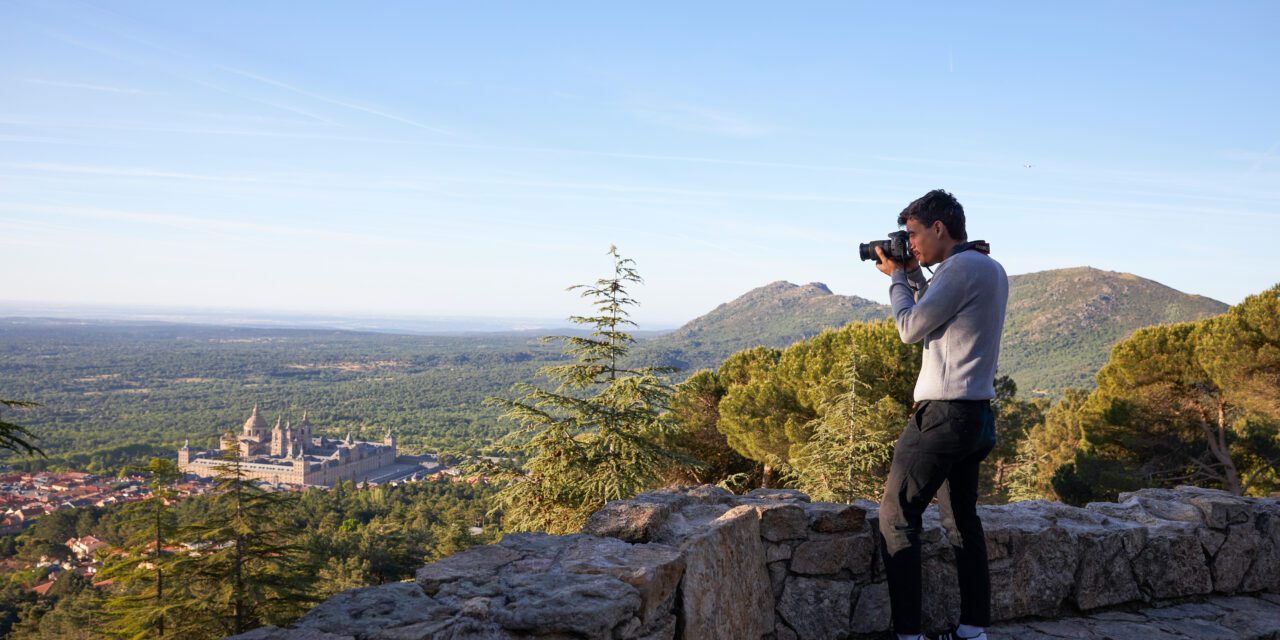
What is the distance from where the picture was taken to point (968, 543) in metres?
3.06

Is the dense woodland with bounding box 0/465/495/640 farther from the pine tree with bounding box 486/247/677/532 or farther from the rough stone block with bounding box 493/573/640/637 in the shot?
the rough stone block with bounding box 493/573/640/637

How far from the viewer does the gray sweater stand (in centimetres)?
265

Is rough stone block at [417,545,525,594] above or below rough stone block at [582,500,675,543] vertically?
below

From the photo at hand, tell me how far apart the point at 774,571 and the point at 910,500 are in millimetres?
853

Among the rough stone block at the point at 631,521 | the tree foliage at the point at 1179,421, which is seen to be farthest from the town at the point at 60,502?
the tree foliage at the point at 1179,421

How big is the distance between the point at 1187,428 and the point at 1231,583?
33.8 feet

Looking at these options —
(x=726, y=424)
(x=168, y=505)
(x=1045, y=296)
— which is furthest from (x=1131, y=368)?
(x=1045, y=296)

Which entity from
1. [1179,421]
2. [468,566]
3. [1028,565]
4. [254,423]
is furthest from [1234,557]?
[254,423]

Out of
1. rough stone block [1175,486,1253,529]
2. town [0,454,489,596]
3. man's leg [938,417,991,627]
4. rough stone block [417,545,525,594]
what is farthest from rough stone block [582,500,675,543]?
town [0,454,489,596]

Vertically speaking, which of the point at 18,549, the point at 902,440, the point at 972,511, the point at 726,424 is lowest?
the point at 18,549

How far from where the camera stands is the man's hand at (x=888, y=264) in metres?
2.95

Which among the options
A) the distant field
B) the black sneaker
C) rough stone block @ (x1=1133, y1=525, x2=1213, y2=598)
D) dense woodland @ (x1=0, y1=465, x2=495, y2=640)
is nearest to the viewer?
the black sneaker

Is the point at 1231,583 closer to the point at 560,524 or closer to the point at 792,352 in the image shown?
the point at 560,524

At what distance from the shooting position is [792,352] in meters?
15.4
